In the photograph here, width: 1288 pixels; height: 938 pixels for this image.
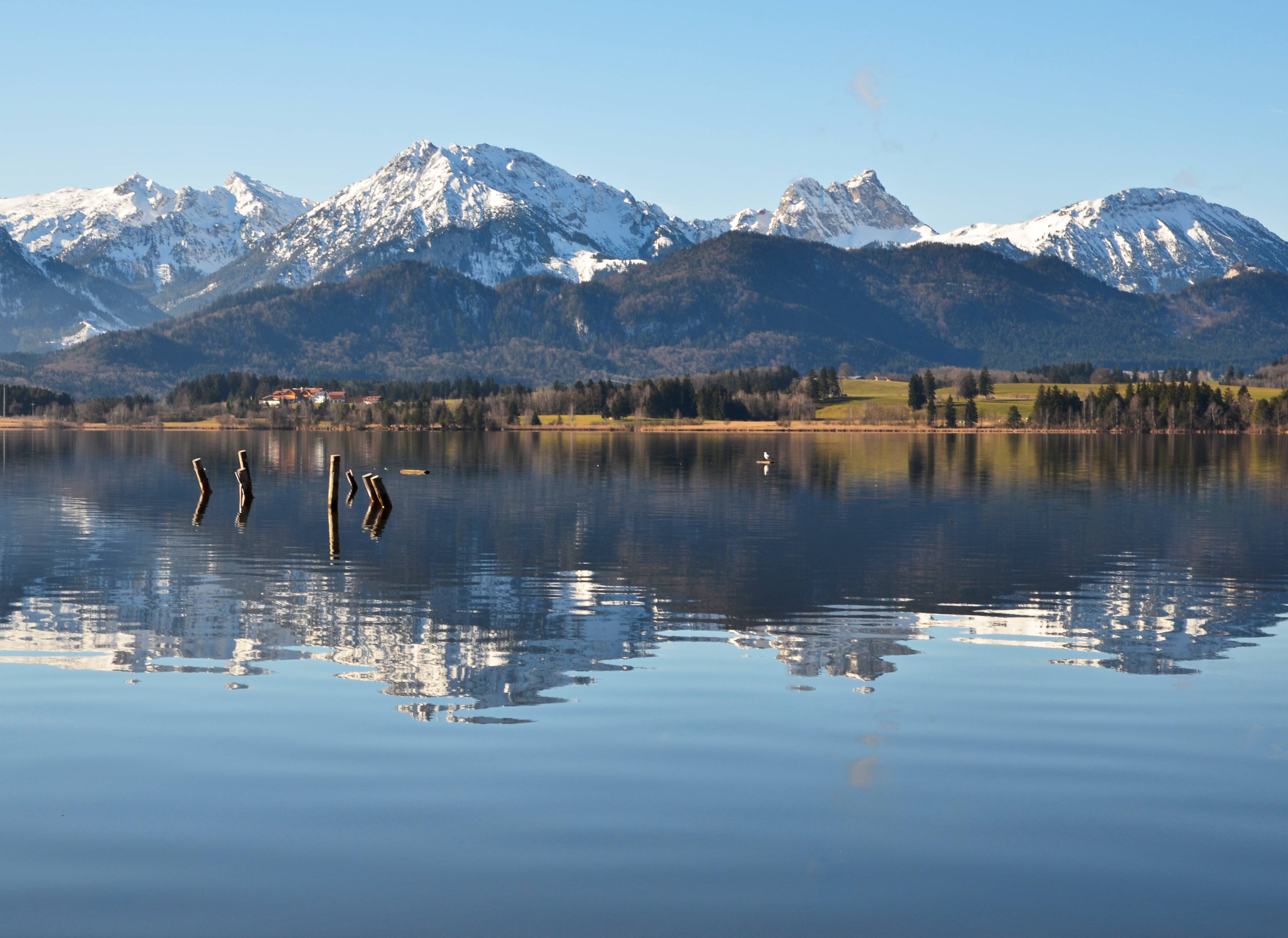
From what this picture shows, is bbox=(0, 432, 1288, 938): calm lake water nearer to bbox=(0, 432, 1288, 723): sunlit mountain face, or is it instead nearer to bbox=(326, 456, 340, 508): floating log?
bbox=(0, 432, 1288, 723): sunlit mountain face

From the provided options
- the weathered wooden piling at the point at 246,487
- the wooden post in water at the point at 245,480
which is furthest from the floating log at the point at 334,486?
the wooden post in water at the point at 245,480

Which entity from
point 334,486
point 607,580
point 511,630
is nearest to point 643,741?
point 511,630

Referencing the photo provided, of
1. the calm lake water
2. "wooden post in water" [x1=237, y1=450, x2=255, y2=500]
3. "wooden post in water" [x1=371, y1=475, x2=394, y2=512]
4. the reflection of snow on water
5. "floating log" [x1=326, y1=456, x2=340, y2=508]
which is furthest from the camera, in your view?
"wooden post in water" [x1=237, y1=450, x2=255, y2=500]

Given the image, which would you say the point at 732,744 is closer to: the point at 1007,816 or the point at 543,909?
the point at 1007,816

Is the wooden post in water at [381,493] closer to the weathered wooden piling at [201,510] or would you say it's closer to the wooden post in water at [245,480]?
the weathered wooden piling at [201,510]

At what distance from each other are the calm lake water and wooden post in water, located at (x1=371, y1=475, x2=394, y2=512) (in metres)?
25.3

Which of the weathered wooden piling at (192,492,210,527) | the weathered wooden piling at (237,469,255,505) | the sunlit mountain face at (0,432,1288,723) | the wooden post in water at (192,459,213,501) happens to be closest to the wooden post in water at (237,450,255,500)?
the weathered wooden piling at (237,469,255,505)

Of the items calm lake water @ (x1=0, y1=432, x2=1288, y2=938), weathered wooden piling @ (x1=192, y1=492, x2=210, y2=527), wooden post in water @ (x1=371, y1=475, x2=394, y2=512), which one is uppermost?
wooden post in water @ (x1=371, y1=475, x2=394, y2=512)

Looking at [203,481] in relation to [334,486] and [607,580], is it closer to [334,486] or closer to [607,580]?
[334,486]

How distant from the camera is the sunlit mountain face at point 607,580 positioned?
35.7 metres

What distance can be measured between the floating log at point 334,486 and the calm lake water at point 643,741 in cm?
1684

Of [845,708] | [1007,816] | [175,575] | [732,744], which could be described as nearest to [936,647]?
[845,708]

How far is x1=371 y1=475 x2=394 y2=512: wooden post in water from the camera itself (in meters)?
89.2

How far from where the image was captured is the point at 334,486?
275 feet
